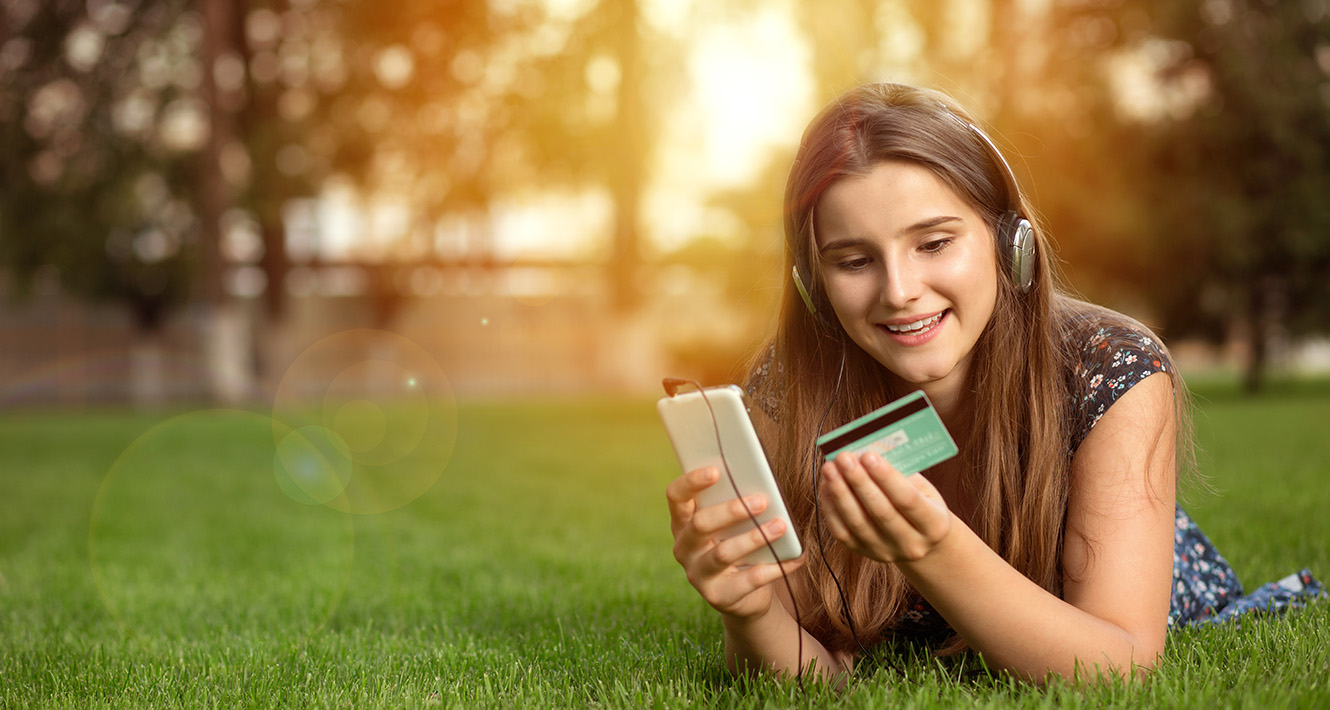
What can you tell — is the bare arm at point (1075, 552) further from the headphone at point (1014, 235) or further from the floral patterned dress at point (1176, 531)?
the headphone at point (1014, 235)

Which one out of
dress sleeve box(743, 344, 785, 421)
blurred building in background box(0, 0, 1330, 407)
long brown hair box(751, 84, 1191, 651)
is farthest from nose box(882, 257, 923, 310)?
blurred building in background box(0, 0, 1330, 407)

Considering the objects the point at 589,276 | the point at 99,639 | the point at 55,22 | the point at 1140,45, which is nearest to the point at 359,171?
the point at 55,22

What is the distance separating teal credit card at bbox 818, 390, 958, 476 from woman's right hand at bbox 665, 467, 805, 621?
210 millimetres

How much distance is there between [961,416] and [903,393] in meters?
0.15

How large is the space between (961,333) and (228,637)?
2.42 meters

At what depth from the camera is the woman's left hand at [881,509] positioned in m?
1.61

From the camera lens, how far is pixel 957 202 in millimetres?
2037

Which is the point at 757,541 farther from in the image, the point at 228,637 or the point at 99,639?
the point at 99,639

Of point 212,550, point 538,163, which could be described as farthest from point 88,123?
point 212,550

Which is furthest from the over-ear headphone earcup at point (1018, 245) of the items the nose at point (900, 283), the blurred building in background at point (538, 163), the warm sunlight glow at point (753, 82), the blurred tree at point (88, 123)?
the blurred tree at point (88, 123)

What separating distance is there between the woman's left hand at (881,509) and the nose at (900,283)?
428mm

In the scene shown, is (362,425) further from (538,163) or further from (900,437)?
(900,437)

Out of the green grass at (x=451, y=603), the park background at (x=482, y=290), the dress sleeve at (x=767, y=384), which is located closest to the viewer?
the green grass at (x=451, y=603)

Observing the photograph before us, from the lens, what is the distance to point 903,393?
7.83ft
